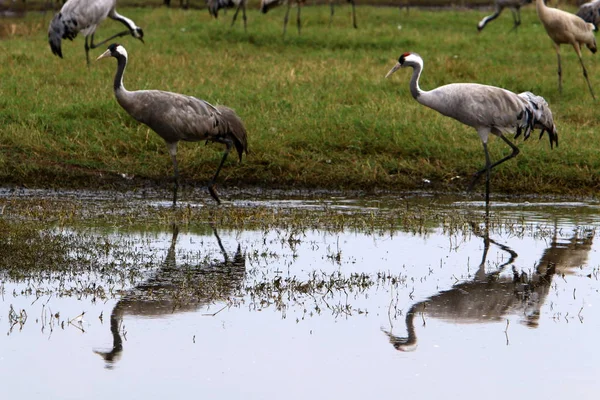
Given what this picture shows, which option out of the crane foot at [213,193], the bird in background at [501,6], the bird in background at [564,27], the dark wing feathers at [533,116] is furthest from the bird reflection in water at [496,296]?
the bird in background at [501,6]

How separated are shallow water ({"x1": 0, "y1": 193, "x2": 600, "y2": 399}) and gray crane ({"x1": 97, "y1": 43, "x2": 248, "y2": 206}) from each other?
1.89m

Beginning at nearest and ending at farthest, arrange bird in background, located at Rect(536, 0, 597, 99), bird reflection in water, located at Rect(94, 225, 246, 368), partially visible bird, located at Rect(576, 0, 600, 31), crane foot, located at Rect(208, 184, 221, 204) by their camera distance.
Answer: bird reflection in water, located at Rect(94, 225, 246, 368), crane foot, located at Rect(208, 184, 221, 204), bird in background, located at Rect(536, 0, 597, 99), partially visible bird, located at Rect(576, 0, 600, 31)

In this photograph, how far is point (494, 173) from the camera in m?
10.9

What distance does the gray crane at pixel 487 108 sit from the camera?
1016 cm

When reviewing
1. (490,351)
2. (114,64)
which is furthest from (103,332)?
(114,64)

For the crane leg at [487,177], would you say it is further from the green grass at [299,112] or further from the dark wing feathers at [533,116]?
the green grass at [299,112]

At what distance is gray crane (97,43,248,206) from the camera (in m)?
9.91

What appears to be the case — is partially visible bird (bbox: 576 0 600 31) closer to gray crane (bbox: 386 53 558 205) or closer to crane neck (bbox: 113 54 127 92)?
gray crane (bbox: 386 53 558 205)

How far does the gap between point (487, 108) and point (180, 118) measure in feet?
9.71

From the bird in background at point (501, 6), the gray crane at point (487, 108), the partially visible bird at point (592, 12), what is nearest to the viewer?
the gray crane at point (487, 108)

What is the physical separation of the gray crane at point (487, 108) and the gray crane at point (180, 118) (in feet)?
6.22

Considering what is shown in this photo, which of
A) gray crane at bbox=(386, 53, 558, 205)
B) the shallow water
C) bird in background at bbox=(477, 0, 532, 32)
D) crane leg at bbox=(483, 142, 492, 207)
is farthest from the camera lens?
bird in background at bbox=(477, 0, 532, 32)

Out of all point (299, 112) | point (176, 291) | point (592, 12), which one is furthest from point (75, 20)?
point (176, 291)

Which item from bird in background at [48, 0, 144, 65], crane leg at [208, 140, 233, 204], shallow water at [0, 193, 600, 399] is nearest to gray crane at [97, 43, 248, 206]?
crane leg at [208, 140, 233, 204]
